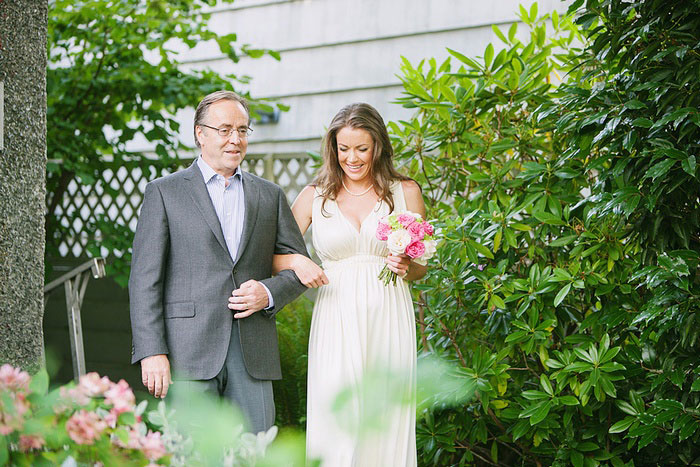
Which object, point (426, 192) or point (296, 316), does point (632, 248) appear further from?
point (296, 316)

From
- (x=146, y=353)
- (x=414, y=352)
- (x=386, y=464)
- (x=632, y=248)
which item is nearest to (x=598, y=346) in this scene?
(x=632, y=248)

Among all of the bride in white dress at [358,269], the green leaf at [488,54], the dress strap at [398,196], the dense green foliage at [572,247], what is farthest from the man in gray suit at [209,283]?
the green leaf at [488,54]

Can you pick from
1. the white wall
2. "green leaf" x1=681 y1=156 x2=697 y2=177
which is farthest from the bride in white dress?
the white wall

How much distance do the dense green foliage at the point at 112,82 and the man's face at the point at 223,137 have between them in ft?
8.46

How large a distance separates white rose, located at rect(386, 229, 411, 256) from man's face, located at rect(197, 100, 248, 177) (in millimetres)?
606

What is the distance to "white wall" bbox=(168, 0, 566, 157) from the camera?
547 cm

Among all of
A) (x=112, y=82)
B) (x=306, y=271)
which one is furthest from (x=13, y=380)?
(x=112, y=82)

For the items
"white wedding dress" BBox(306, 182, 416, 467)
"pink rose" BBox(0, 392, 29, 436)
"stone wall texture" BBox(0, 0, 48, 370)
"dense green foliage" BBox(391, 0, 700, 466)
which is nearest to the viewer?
"pink rose" BBox(0, 392, 29, 436)

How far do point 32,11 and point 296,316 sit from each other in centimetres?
254

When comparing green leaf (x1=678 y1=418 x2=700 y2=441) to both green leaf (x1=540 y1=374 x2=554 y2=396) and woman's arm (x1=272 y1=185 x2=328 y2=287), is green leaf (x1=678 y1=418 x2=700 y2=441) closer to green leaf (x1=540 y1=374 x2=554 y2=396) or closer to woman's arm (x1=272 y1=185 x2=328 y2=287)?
green leaf (x1=540 y1=374 x2=554 y2=396)

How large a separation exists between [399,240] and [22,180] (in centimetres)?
128

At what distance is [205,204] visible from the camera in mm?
2658

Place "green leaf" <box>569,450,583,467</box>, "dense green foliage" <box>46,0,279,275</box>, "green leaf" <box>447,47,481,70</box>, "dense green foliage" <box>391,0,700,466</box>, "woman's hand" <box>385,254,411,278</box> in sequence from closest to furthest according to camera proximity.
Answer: "dense green foliage" <box>391,0,700,466</box>, "woman's hand" <box>385,254,411,278</box>, "green leaf" <box>569,450,583,467</box>, "green leaf" <box>447,47,481,70</box>, "dense green foliage" <box>46,0,279,275</box>

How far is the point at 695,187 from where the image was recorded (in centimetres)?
277
